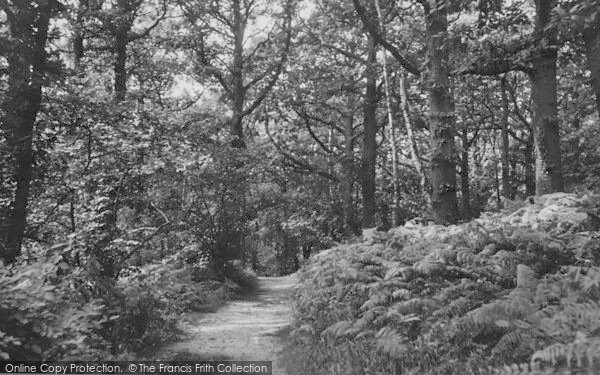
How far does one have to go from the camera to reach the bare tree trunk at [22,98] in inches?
324

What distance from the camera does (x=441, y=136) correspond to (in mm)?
9594

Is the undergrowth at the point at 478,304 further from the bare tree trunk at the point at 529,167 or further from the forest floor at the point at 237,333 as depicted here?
the bare tree trunk at the point at 529,167

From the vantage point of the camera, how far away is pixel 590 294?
411 cm

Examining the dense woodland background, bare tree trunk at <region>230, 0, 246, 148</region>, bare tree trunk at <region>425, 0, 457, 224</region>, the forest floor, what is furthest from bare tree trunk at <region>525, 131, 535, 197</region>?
bare tree trunk at <region>425, 0, 457, 224</region>

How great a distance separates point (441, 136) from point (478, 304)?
4.99 metres

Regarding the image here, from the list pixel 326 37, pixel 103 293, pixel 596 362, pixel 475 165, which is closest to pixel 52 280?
pixel 103 293

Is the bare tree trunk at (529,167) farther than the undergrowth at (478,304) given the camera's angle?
Yes

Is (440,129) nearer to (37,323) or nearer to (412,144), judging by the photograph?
(412,144)

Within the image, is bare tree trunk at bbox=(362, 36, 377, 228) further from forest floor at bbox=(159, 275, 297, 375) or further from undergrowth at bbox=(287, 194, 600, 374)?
undergrowth at bbox=(287, 194, 600, 374)

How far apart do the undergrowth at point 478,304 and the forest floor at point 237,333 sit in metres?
0.77

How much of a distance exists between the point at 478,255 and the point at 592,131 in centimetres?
2126

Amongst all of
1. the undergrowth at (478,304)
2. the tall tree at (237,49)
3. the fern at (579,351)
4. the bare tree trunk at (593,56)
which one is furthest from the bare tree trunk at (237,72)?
the fern at (579,351)

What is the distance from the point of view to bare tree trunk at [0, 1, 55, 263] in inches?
324

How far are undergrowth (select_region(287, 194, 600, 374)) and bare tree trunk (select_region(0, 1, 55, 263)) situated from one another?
5053mm
